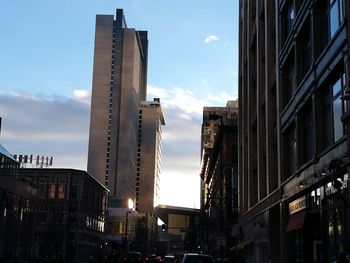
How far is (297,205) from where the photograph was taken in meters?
30.2

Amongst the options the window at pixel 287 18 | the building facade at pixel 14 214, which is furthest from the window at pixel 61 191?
the window at pixel 287 18

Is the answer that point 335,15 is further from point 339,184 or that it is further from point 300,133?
point 300,133

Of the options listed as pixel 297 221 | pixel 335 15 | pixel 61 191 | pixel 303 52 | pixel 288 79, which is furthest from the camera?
pixel 61 191

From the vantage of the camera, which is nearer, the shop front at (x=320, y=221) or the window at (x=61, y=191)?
the shop front at (x=320, y=221)

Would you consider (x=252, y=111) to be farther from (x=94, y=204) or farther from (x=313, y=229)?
A: (x=94, y=204)

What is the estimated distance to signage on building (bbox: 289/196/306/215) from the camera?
2877 centimetres

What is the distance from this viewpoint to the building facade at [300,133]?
2264 centimetres

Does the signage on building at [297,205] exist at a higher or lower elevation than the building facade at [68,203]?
lower

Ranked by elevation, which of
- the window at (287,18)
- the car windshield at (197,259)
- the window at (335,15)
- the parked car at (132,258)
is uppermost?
the window at (287,18)

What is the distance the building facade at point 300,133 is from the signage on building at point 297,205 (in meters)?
0.05

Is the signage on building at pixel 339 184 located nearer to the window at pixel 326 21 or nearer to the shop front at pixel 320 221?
the shop front at pixel 320 221

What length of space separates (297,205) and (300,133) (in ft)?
12.2

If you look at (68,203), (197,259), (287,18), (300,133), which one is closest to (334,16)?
(300,133)

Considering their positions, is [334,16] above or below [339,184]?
above
